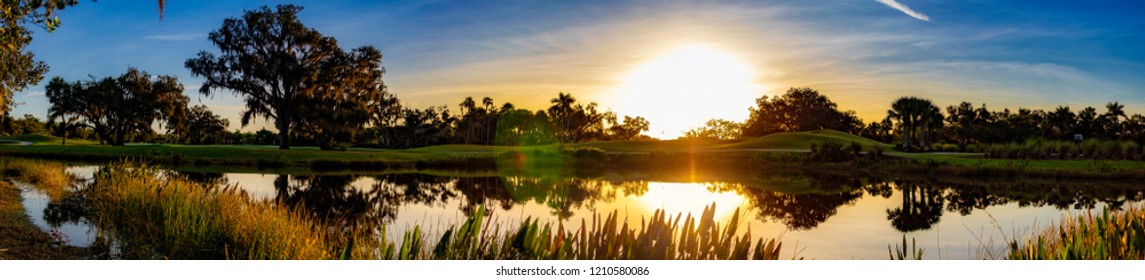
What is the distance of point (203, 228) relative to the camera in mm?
9078

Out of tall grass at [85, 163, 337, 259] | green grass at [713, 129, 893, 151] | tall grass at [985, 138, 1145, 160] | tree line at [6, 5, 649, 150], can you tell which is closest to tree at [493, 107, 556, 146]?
tree line at [6, 5, 649, 150]

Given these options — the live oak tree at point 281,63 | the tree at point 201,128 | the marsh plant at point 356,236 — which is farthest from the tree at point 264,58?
the marsh plant at point 356,236

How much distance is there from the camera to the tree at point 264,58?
33.8m

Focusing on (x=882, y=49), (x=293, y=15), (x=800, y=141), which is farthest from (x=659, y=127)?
(x=293, y=15)

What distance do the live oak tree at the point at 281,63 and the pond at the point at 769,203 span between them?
8347mm

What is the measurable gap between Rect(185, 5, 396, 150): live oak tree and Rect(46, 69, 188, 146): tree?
19.3 m

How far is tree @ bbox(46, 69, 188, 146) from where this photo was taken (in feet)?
38.6

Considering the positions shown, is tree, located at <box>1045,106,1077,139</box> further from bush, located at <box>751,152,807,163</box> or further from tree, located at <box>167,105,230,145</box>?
bush, located at <box>751,152,807,163</box>

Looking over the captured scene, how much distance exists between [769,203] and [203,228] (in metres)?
13.1

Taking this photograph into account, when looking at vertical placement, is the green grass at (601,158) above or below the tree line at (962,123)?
below

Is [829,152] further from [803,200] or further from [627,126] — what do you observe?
[627,126]

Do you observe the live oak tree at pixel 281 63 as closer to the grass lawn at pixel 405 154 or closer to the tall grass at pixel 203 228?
the grass lawn at pixel 405 154
